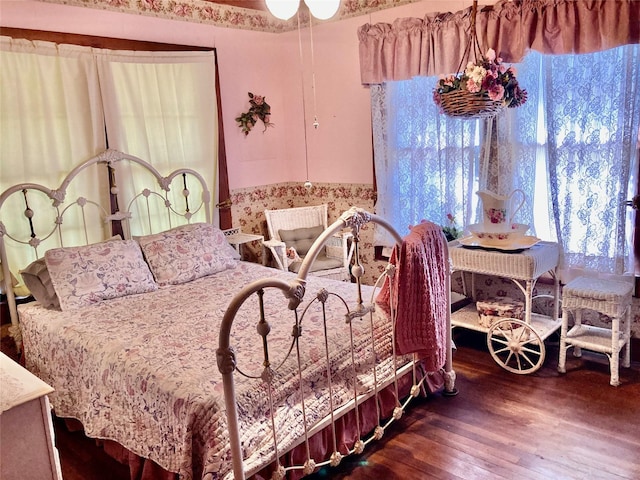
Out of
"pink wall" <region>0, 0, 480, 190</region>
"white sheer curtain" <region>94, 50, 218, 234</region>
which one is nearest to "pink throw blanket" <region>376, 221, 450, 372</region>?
"pink wall" <region>0, 0, 480, 190</region>

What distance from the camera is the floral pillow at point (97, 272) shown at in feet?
9.68

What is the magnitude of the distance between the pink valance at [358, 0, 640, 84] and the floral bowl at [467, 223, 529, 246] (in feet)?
3.28

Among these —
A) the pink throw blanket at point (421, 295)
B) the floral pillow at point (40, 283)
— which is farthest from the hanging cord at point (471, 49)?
the floral pillow at point (40, 283)

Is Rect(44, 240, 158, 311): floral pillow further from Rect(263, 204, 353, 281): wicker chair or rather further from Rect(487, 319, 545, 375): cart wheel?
Rect(487, 319, 545, 375): cart wheel

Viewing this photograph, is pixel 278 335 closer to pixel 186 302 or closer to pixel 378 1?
pixel 186 302

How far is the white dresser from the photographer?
1.64 meters

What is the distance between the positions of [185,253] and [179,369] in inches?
55.9

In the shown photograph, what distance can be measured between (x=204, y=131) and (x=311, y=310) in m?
1.93

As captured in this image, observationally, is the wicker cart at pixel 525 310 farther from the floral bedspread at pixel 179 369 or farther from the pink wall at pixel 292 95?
the pink wall at pixel 292 95

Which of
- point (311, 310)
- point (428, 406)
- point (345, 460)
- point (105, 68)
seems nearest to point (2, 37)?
point (105, 68)

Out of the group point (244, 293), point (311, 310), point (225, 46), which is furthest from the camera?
point (225, 46)

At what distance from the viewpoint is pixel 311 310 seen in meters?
2.74

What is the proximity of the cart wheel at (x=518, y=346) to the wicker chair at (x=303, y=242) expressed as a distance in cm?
127

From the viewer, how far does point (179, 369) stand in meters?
2.14
